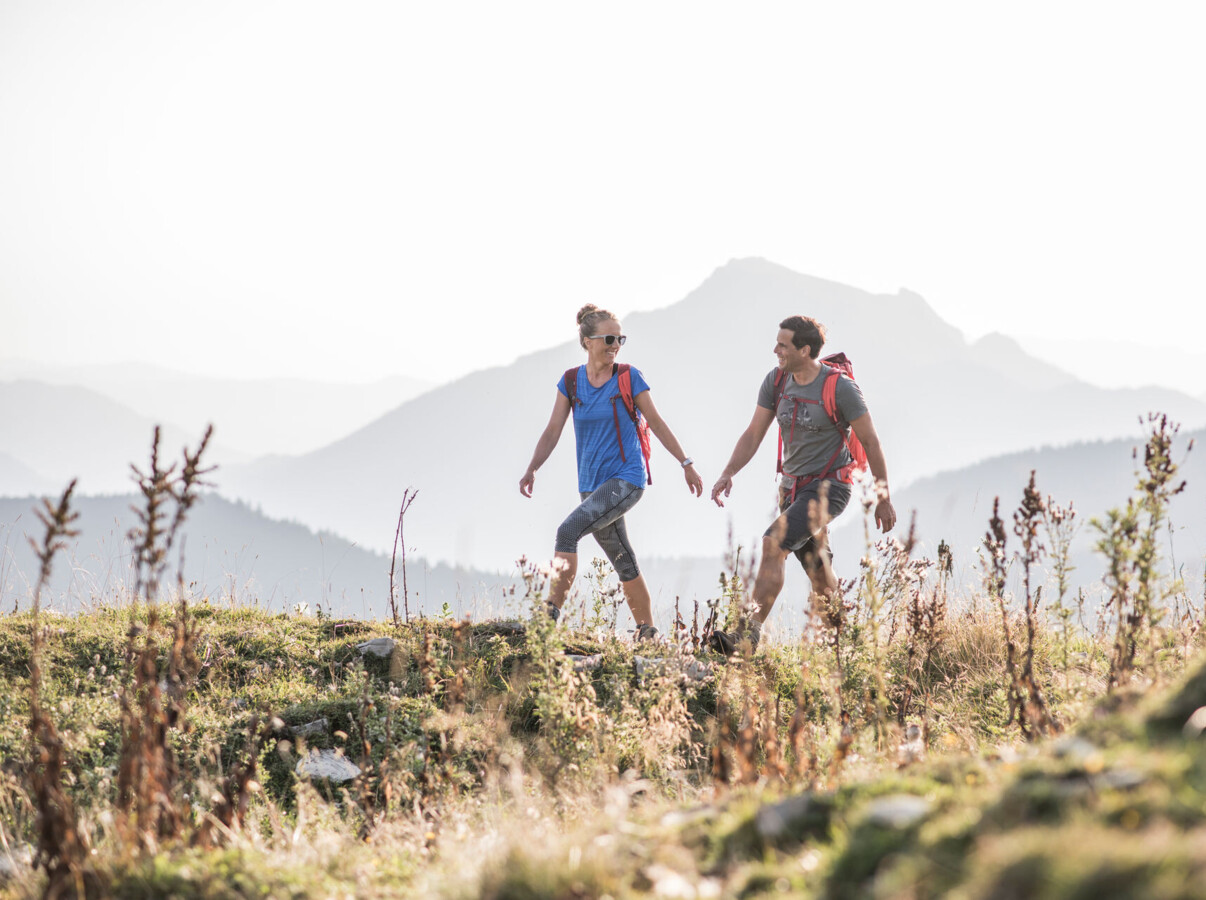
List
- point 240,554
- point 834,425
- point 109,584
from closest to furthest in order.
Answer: point 834,425 → point 109,584 → point 240,554

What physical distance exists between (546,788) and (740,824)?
2.00m

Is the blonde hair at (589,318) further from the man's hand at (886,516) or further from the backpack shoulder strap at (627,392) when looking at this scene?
the man's hand at (886,516)

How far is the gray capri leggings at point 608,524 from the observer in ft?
22.5

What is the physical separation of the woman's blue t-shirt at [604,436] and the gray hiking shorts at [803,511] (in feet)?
3.58

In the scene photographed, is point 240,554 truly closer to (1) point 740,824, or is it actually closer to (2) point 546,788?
(2) point 546,788

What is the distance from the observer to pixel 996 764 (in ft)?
9.35

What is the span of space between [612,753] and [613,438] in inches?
120

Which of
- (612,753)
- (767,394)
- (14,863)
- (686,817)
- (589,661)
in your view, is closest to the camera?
(686,817)

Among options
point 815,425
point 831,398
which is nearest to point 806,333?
point 831,398

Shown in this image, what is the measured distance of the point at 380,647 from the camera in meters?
6.62

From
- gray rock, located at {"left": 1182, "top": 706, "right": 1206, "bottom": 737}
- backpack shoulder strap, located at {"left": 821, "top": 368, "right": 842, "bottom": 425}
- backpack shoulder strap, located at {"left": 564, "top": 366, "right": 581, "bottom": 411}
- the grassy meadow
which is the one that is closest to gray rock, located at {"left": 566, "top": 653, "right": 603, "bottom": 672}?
the grassy meadow

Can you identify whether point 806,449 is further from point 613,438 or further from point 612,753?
point 612,753

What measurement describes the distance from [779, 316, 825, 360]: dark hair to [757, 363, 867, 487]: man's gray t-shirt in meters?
0.20

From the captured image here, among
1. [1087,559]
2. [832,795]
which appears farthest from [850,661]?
[1087,559]
